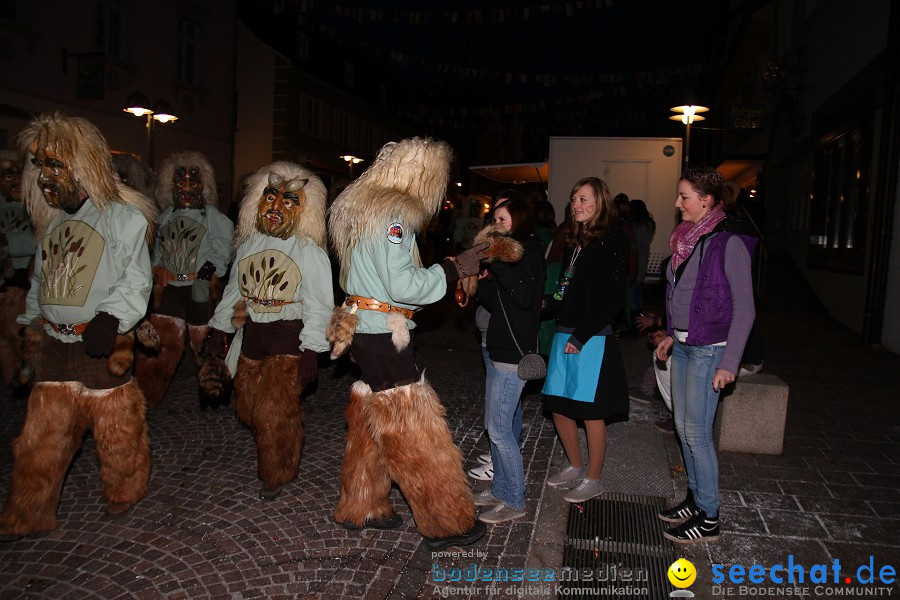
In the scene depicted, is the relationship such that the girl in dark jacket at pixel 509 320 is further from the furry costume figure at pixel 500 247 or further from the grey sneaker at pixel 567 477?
A: the grey sneaker at pixel 567 477

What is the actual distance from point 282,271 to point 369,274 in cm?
105

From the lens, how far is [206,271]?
6156 mm

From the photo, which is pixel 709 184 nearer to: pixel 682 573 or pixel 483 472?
pixel 682 573

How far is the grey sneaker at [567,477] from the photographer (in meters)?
4.46

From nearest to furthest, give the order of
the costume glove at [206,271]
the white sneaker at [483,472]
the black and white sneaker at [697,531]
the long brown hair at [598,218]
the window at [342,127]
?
the black and white sneaker at [697,531]
the long brown hair at [598,218]
the white sneaker at [483,472]
the costume glove at [206,271]
the window at [342,127]

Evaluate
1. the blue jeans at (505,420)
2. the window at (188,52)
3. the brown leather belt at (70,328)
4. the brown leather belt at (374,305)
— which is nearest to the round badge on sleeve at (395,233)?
the brown leather belt at (374,305)

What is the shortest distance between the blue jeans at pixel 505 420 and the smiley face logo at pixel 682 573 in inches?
36.9

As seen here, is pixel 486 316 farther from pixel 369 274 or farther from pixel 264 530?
pixel 264 530

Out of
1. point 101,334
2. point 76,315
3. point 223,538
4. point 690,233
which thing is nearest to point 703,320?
point 690,233

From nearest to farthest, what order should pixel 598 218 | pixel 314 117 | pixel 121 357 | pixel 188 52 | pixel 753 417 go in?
pixel 121 357
pixel 598 218
pixel 753 417
pixel 188 52
pixel 314 117

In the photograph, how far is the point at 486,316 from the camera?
4.68 meters

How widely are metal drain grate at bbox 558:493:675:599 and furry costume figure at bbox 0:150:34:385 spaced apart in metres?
5.66

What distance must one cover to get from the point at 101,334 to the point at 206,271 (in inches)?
105

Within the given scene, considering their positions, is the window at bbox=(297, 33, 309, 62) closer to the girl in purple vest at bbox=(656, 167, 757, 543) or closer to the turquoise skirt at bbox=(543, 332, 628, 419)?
the turquoise skirt at bbox=(543, 332, 628, 419)
